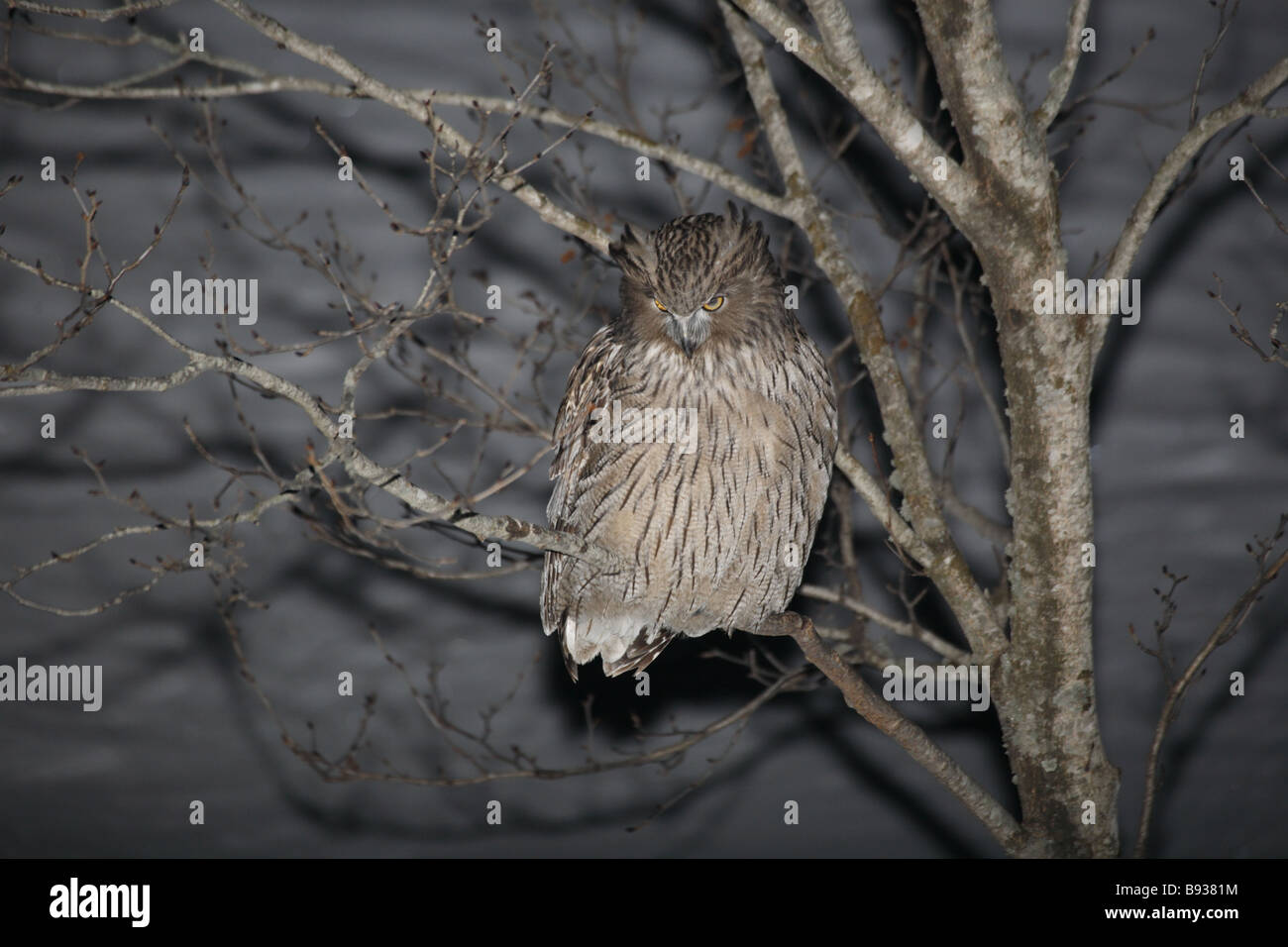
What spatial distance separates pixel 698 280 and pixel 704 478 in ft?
2.12

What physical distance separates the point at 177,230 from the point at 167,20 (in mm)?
997

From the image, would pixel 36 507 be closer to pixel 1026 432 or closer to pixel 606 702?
pixel 606 702

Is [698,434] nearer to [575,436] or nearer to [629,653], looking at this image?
[575,436]

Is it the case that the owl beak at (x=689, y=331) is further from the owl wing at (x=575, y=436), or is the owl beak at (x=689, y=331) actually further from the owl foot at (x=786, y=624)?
the owl foot at (x=786, y=624)

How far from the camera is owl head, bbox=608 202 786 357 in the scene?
8.48 feet

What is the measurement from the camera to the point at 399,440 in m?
5.21

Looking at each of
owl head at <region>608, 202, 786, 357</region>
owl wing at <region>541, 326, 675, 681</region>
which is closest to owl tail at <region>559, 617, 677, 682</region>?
owl wing at <region>541, 326, 675, 681</region>

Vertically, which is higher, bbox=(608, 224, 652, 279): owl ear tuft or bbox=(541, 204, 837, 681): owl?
bbox=(608, 224, 652, 279): owl ear tuft

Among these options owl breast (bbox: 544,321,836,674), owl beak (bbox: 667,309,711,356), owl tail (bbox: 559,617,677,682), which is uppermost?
owl beak (bbox: 667,309,711,356)

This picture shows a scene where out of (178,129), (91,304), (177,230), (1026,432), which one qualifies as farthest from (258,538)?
(1026,432)

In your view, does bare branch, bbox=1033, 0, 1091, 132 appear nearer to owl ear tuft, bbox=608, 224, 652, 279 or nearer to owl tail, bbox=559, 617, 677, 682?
owl ear tuft, bbox=608, 224, 652, 279

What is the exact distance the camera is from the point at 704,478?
2.95m

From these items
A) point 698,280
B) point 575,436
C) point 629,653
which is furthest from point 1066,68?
point 629,653

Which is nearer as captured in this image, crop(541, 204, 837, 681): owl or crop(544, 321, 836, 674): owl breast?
crop(541, 204, 837, 681): owl
